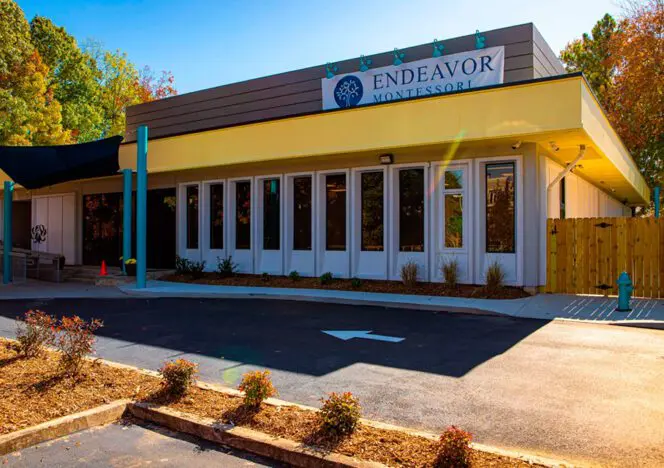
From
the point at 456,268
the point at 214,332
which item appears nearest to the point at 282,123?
the point at 456,268

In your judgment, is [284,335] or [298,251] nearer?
[284,335]

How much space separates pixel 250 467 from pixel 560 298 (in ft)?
33.0

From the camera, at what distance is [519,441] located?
4.24 m

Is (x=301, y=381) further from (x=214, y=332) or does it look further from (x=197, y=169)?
(x=197, y=169)

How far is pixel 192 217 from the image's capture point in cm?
1905

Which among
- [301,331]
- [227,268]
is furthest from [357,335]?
[227,268]

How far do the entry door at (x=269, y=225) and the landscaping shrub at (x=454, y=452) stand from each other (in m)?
13.4

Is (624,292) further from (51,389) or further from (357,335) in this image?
(51,389)

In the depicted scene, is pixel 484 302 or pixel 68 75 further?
pixel 68 75

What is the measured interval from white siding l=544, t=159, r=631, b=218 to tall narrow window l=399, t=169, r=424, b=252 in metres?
3.17

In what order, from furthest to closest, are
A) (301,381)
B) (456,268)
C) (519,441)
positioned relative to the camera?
(456,268), (301,381), (519,441)

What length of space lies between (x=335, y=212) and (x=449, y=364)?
9.43 m

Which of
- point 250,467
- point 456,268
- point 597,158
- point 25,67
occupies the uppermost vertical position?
point 25,67

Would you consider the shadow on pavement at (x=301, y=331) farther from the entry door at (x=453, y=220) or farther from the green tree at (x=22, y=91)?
the green tree at (x=22, y=91)
